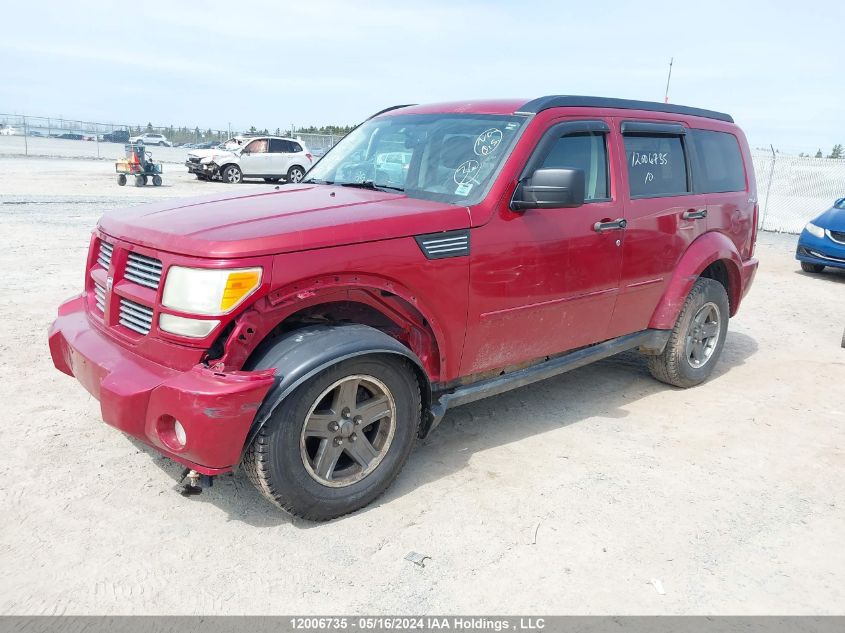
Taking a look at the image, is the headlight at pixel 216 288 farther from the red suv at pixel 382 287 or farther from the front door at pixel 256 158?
the front door at pixel 256 158

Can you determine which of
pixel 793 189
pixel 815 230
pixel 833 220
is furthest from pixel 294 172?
pixel 833 220

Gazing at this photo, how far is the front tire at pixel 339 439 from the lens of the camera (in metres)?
2.95

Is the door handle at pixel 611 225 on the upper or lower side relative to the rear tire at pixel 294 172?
upper

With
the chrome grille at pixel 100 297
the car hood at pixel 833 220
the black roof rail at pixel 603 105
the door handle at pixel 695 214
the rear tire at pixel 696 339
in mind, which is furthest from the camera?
the car hood at pixel 833 220

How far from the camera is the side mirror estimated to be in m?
3.46

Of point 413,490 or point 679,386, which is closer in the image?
point 413,490

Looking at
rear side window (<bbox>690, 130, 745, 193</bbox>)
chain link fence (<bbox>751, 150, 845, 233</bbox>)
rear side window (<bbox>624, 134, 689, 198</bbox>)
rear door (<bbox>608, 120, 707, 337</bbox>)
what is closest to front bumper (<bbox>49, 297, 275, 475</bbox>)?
rear door (<bbox>608, 120, 707, 337</bbox>)

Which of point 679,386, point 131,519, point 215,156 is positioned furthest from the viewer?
point 215,156

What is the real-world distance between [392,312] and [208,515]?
4.31 ft

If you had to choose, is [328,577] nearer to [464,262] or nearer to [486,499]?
[486,499]

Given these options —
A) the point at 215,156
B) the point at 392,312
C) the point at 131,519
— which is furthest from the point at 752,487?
the point at 215,156

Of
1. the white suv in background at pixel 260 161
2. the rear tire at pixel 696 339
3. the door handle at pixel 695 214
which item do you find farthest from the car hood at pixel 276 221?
the white suv in background at pixel 260 161

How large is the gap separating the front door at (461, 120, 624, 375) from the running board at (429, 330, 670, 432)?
0.31 ft
